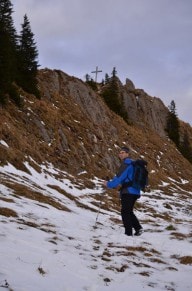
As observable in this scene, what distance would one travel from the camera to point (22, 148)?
82.3ft

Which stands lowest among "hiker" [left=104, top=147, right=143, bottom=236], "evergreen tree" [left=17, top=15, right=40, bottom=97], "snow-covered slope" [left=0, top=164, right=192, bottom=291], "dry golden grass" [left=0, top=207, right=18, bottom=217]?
"snow-covered slope" [left=0, top=164, right=192, bottom=291]

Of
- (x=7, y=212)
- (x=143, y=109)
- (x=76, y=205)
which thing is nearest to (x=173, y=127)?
(x=143, y=109)

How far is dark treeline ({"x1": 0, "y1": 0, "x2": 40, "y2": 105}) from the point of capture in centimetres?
3139

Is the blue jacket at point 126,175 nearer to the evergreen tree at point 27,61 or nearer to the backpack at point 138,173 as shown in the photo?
the backpack at point 138,173

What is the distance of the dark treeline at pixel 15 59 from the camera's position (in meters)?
31.4

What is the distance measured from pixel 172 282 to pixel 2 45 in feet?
96.1

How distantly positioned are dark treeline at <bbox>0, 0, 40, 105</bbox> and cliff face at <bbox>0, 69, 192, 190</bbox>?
1.66m

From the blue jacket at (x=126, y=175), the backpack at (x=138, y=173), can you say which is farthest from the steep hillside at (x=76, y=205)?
the backpack at (x=138, y=173)

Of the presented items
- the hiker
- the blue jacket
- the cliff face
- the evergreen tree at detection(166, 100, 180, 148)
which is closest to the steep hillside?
the cliff face

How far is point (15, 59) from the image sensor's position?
38.6 m

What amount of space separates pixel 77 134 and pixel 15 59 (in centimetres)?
1049

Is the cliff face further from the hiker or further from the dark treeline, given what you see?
the hiker

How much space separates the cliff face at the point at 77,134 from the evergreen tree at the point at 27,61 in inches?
83.9

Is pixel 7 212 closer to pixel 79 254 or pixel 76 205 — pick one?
pixel 79 254
